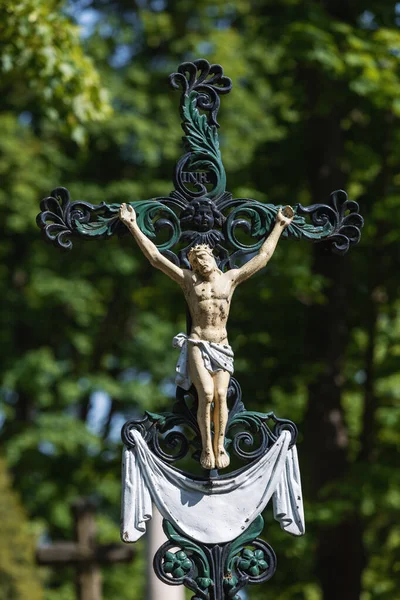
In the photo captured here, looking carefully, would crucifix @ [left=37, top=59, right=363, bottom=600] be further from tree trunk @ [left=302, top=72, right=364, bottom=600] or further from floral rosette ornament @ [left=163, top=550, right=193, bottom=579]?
tree trunk @ [left=302, top=72, right=364, bottom=600]

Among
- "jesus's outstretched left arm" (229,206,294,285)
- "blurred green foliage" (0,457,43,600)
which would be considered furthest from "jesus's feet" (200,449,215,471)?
"blurred green foliage" (0,457,43,600)

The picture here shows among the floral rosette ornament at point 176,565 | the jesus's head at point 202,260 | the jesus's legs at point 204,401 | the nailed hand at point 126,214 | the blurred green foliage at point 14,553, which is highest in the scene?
the blurred green foliage at point 14,553

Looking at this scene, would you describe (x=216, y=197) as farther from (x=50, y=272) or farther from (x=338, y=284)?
(x=50, y=272)

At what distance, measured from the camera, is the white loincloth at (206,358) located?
5.69 metres

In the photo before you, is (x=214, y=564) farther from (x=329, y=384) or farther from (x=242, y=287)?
(x=242, y=287)

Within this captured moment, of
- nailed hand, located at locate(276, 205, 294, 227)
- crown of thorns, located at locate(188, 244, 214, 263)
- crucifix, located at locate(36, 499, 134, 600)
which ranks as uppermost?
crucifix, located at locate(36, 499, 134, 600)

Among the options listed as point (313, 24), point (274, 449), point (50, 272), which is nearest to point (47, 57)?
point (313, 24)

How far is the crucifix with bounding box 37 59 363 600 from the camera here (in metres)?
5.59

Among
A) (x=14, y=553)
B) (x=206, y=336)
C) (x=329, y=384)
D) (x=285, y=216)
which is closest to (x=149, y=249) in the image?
(x=206, y=336)

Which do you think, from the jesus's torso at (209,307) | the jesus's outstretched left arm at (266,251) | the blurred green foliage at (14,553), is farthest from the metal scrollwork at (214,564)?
the blurred green foliage at (14,553)

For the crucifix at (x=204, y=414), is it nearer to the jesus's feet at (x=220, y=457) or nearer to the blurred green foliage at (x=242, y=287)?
the jesus's feet at (x=220, y=457)

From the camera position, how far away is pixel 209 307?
577cm

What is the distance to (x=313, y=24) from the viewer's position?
13.0 meters

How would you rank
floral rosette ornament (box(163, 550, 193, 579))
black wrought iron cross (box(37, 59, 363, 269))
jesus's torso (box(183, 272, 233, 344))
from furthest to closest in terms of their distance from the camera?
1. black wrought iron cross (box(37, 59, 363, 269))
2. jesus's torso (box(183, 272, 233, 344))
3. floral rosette ornament (box(163, 550, 193, 579))
